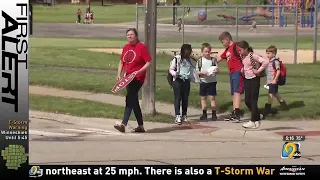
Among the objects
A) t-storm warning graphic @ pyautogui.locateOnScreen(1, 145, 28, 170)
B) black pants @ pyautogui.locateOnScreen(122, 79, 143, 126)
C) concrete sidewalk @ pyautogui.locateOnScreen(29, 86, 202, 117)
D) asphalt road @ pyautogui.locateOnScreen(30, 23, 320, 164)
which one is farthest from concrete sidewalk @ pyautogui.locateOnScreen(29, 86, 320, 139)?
t-storm warning graphic @ pyautogui.locateOnScreen(1, 145, 28, 170)

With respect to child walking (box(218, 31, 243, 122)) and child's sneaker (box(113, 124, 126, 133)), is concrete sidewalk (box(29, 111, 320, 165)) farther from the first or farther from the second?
child walking (box(218, 31, 243, 122))

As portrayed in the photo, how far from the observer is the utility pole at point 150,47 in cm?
1364

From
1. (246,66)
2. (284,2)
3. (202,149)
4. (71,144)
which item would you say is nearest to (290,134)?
(246,66)

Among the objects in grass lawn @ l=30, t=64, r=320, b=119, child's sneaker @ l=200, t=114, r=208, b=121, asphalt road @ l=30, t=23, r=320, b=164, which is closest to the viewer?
asphalt road @ l=30, t=23, r=320, b=164

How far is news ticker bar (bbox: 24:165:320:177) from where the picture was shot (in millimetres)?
8305

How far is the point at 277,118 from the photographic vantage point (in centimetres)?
1386

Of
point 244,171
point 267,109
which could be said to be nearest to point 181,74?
point 267,109

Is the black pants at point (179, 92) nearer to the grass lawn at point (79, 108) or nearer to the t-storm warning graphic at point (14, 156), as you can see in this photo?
the grass lawn at point (79, 108)

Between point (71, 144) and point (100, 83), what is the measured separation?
7.99 meters

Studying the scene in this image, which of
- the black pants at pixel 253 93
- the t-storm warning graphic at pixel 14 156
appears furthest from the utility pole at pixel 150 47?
the t-storm warning graphic at pixel 14 156

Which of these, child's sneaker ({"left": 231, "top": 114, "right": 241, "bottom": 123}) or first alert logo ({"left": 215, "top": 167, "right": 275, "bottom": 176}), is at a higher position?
child's sneaker ({"left": 231, "top": 114, "right": 241, "bottom": 123})

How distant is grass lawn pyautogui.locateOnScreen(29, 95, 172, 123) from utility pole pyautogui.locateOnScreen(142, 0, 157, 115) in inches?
10.7

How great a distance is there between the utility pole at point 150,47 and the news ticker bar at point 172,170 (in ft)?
16.5

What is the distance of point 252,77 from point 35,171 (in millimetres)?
5344
